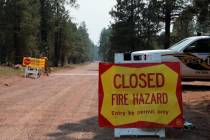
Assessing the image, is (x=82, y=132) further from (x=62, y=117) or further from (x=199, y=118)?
(x=199, y=118)

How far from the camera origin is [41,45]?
63.6 m

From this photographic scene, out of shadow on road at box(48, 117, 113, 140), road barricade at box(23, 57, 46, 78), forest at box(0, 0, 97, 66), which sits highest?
forest at box(0, 0, 97, 66)

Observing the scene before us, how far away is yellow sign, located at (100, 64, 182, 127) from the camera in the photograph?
8961 mm

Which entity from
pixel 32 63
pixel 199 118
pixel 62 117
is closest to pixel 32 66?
pixel 32 63

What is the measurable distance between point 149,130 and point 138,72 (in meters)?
1.07

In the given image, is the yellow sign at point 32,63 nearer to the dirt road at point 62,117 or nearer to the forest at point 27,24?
the dirt road at point 62,117

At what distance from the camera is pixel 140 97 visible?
900cm

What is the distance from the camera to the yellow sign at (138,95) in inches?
353

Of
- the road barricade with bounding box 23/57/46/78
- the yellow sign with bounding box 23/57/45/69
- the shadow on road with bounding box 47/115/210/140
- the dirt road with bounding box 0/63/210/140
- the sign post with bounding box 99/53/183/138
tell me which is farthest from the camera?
the yellow sign with bounding box 23/57/45/69

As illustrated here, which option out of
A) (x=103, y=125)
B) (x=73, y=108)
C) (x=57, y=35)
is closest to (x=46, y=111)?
(x=73, y=108)

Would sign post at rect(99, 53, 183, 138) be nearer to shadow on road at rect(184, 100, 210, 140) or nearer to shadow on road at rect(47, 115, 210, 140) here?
shadow on road at rect(47, 115, 210, 140)

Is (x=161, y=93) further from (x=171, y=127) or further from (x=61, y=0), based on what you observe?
(x=61, y=0)

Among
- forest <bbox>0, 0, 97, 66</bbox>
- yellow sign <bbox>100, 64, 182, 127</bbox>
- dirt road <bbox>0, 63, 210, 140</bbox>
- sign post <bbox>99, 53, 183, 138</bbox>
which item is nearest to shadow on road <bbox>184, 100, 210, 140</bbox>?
dirt road <bbox>0, 63, 210, 140</bbox>

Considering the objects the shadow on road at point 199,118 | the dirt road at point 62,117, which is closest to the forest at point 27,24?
the dirt road at point 62,117
